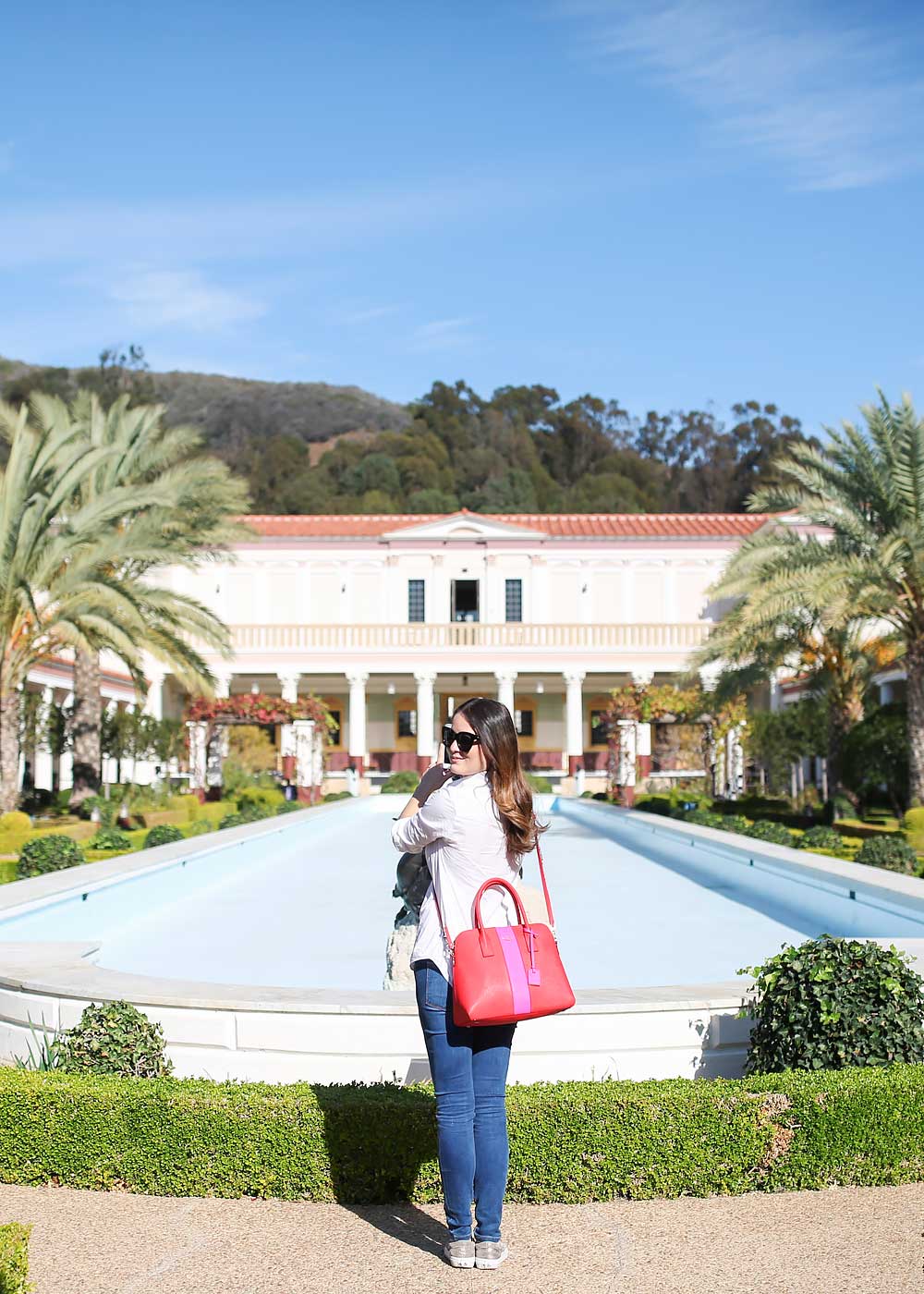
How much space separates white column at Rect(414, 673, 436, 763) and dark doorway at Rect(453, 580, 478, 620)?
298cm

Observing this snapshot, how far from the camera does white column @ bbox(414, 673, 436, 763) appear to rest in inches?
1448

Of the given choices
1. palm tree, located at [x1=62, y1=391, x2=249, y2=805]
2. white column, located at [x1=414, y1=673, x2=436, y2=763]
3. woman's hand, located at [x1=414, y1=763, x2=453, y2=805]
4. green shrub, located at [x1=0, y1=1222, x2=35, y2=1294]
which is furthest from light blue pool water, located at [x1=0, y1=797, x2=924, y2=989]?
white column, located at [x1=414, y1=673, x2=436, y2=763]

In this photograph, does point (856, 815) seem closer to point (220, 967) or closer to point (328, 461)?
point (220, 967)

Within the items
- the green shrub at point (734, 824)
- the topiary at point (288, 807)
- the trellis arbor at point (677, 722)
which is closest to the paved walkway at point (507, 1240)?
the green shrub at point (734, 824)

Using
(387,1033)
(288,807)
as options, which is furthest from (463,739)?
(288,807)

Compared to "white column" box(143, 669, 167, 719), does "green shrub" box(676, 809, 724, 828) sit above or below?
below

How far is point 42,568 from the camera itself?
15.5 m

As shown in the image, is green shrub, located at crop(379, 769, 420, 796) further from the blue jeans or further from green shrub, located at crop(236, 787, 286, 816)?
the blue jeans

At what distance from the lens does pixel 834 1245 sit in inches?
138

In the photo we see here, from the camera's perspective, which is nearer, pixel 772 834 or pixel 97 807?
pixel 772 834

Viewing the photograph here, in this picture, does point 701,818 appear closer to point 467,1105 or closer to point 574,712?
point 467,1105

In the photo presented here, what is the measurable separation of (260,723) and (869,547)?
12729 millimetres

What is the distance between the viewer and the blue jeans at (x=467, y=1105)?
3.35 m

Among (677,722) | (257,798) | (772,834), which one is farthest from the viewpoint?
(257,798)
